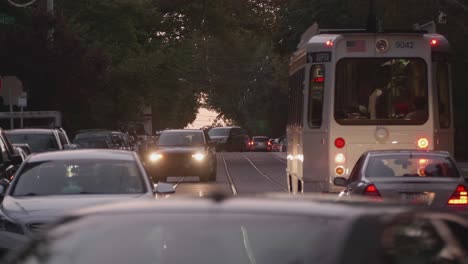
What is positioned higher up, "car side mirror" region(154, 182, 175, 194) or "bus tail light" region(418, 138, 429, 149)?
"bus tail light" region(418, 138, 429, 149)

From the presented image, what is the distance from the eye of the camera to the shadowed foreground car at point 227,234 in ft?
16.9

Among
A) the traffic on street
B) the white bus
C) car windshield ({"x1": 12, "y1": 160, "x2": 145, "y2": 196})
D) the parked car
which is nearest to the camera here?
the traffic on street

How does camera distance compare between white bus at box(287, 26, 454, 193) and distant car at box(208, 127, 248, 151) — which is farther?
distant car at box(208, 127, 248, 151)

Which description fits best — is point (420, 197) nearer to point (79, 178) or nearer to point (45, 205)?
point (79, 178)

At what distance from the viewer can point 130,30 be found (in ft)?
→ 191

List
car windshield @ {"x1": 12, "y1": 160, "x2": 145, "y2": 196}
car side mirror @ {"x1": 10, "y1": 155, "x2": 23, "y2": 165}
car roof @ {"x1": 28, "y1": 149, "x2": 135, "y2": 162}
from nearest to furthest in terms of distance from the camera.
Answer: car windshield @ {"x1": 12, "y1": 160, "x2": 145, "y2": 196} < car roof @ {"x1": 28, "y1": 149, "x2": 135, "y2": 162} < car side mirror @ {"x1": 10, "y1": 155, "x2": 23, "y2": 165}

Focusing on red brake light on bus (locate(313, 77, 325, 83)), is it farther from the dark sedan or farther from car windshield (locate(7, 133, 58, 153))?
car windshield (locate(7, 133, 58, 153))

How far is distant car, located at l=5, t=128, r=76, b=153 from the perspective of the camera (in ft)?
94.4

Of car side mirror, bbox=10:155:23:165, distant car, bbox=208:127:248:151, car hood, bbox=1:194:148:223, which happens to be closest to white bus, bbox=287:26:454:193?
car side mirror, bbox=10:155:23:165

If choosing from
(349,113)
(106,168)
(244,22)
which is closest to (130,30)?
(244,22)

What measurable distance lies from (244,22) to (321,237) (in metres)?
58.6

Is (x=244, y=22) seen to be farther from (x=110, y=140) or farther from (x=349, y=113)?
(x=349, y=113)

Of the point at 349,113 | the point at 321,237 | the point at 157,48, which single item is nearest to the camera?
the point at 321,237

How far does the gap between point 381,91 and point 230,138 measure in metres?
56.7
